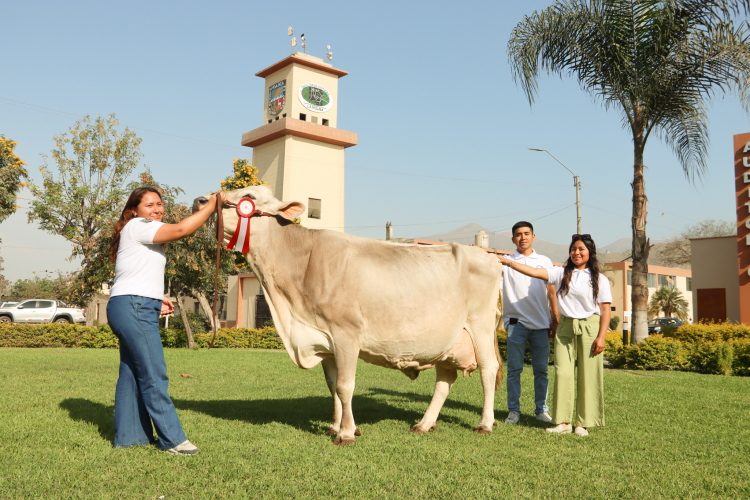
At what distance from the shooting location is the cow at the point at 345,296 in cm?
578

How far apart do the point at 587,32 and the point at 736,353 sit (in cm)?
779

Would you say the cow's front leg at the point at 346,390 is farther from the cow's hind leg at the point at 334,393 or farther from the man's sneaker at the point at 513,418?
the man's sneaker at the point at 513,418

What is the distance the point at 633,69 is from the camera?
13.7 metres

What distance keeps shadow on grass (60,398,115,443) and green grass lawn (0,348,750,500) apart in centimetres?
2

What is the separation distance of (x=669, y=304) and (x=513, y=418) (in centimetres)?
5091

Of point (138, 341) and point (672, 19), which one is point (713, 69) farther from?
point (138, 341)

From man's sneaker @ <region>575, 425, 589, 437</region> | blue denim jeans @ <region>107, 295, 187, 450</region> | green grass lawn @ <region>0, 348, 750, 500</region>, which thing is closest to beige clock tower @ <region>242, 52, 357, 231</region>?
green grass lawn @ <region>0, 348, 750, 500</region>

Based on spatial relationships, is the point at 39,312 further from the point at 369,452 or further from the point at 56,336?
the point at 369,452

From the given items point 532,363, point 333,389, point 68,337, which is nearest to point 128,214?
point 333,389

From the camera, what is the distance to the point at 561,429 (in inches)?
254

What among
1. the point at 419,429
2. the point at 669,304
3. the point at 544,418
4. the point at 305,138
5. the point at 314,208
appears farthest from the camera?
the point at 669,304

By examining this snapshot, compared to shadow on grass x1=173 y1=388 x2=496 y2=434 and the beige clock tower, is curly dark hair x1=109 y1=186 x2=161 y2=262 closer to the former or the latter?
shadow on grass x1=173 y1=388 x2=496 y2=434

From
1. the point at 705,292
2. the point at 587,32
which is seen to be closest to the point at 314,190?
the point at 705,292

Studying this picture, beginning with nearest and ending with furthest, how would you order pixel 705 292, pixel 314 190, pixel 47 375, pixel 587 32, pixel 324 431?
1. pixel 324 431
2. pixel 47 375
3. pixel 587 32
4. pixel 705 292
5. pixel 314 190
